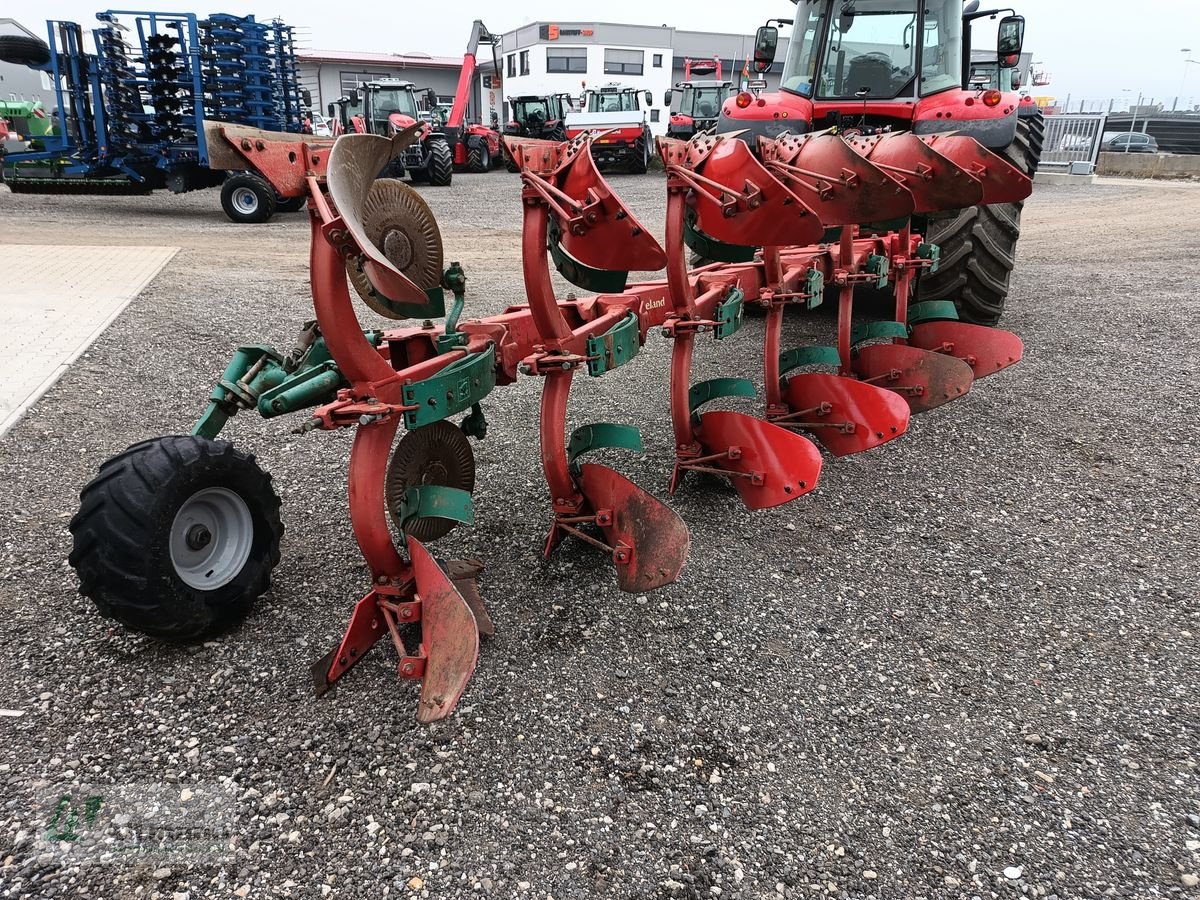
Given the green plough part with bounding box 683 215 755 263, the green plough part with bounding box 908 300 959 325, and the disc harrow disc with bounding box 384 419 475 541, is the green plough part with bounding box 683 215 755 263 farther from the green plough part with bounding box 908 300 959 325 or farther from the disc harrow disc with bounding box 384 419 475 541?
the green plough part with bounding box 908 300 959 325

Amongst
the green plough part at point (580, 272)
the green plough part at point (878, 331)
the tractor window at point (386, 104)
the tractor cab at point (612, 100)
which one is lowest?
the green plough part at point (878, 331)

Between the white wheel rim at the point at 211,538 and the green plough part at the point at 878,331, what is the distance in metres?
A: 2.97

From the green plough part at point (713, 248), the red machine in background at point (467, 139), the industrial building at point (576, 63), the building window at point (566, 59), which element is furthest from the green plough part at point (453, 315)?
the building window at point (566, 59)

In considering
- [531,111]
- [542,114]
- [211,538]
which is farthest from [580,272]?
[531,111]

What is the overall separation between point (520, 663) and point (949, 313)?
3274 millimetres

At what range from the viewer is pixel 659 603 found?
2539mm

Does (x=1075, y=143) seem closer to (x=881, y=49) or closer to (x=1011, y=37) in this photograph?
(x=1011, y=37)

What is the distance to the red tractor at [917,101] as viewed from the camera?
4.60 meters

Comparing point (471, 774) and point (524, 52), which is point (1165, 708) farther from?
point (524, 52)

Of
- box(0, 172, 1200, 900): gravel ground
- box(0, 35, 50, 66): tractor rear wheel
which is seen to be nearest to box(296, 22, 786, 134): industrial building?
box(0, 35, 50, 66): tractor rear wheel

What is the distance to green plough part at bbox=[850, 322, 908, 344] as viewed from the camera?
4.02 m

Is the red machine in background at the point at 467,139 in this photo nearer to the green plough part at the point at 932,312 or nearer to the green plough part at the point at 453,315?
the green plough part at the point at 932,312

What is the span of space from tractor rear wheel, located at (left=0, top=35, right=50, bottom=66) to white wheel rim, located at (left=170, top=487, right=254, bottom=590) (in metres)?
12.6

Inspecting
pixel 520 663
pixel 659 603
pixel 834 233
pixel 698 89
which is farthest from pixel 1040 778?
pixel 698 89
